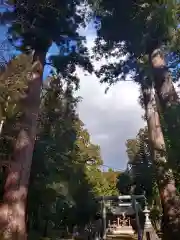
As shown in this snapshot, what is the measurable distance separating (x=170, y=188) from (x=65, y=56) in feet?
19.3

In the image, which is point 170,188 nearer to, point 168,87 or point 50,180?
point 168,87

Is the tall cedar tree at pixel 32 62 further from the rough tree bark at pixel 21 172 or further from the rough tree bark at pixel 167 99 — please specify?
the rough tree bark at pixel 167 99

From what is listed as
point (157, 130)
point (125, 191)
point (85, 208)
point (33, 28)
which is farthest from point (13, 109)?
point (125, 191)

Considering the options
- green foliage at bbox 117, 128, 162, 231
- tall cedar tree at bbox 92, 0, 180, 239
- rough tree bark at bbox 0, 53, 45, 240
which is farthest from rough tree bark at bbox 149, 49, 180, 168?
green foliage at bbox 117, 128, 162, 231

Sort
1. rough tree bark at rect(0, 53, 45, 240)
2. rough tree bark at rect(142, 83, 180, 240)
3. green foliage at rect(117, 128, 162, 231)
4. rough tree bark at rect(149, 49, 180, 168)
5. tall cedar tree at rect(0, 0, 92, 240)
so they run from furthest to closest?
1. green foliage at rect(117, 128, 162, 231)
2. tall cedar tree at rect(0, 0, 92, 240)
3. rough tree bark at rect(0, 53, 45, 240)
4. rough tree bark at rect(142, 83, 180, 240)
5. rough tree bark at rect(149, 49, 180, 168)

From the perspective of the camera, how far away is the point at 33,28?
32.8ft

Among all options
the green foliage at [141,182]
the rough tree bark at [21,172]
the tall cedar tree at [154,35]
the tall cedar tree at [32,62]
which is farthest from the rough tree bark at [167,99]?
the green foliage at [141,182]

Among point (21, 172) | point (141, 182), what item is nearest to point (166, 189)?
point (21, 172)

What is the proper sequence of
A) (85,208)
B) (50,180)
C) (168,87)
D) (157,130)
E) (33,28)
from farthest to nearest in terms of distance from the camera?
1. (85,208)
2. (50,180)
3. (157,130)
4. (33,28)
5. (168,87)

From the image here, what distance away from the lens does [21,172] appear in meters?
8.52

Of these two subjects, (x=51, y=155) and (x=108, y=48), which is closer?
(x=108, y=48)

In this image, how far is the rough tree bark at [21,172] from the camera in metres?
7.61

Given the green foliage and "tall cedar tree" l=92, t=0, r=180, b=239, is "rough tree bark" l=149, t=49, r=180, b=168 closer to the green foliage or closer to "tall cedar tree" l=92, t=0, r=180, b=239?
"tall cedar tree" l=92, t=0, r=180, b=239

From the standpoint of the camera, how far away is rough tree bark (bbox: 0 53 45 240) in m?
7.61
